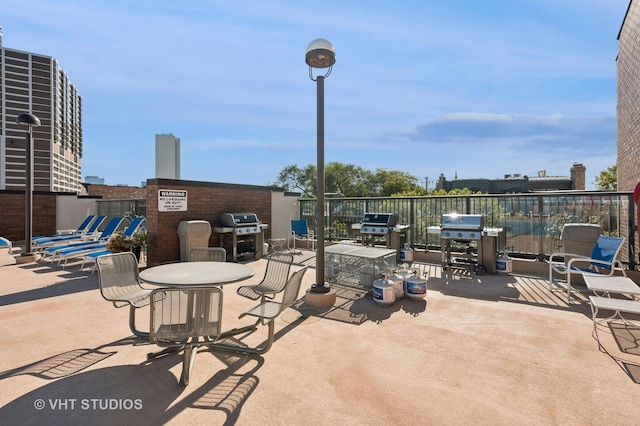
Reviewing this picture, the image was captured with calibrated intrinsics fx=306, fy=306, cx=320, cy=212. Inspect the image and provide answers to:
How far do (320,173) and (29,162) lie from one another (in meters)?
7.63

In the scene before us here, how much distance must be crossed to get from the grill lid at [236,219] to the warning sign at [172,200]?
94 cm

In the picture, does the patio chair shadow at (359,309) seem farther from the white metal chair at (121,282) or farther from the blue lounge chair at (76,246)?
the blue lounge chair at (76,246)

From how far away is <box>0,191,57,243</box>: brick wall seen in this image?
9930 millimetres

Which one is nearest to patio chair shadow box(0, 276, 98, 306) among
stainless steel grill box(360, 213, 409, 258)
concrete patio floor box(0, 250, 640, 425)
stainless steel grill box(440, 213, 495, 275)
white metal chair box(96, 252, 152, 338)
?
concrete patio floor box(0, 250, 640, 425)

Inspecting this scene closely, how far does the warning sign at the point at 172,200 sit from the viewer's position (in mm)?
6488

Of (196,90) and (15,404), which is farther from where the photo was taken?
(196,90)

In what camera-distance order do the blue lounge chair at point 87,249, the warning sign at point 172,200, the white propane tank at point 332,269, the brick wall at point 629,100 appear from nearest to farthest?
the white propane tank at point 332,269 → the brick wall at point 629,100 → the warning sign at point 172,200 → the blue lounge chair at point 87,249

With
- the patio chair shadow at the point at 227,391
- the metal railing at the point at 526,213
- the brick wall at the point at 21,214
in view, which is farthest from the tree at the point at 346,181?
the patio chair shadow at the point at 227,391

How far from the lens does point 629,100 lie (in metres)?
6.92

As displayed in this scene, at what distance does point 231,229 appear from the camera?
7242 mm

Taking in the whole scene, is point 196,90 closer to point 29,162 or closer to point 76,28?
point 76,28

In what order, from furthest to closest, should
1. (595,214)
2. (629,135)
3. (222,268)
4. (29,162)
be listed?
(29,162)
(629,135)
(595,214)
(222,268)

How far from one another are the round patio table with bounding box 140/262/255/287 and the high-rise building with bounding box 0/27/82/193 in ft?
177

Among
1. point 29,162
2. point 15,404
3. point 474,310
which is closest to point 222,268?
point 15,404
